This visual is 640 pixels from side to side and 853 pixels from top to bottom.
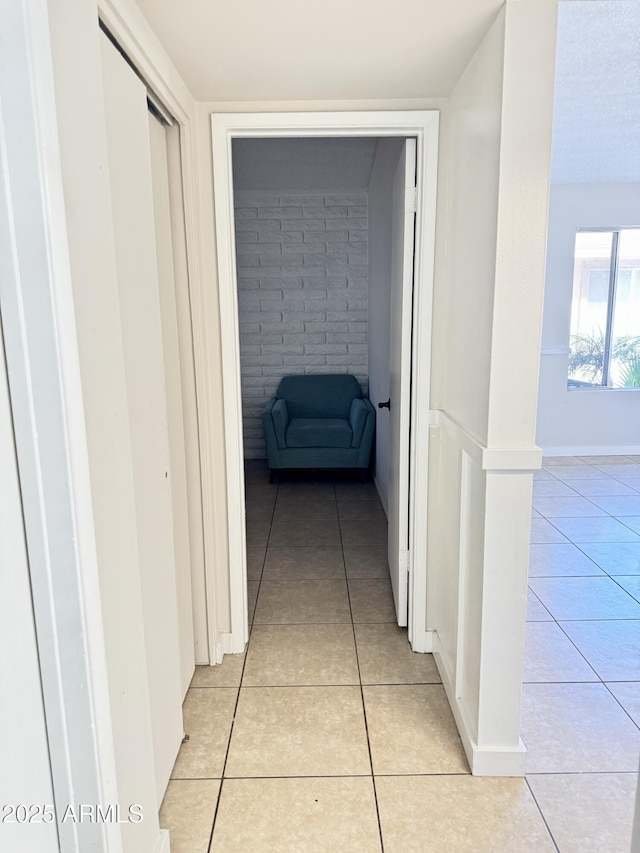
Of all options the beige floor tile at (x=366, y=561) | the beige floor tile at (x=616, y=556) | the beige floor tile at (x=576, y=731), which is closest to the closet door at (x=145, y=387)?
the beige floor tile at (x=576, y=731)

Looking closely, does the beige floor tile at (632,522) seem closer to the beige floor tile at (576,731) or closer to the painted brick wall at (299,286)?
the beige floor tile at (576,731)

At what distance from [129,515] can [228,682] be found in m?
1.17

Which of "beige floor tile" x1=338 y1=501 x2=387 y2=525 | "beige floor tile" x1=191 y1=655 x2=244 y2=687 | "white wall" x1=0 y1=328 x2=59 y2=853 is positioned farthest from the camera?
"beige floor tile" x1=338 y1=501 x2=387 y2=525

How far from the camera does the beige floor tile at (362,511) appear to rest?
375 centimetres

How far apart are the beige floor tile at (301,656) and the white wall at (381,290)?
125cm

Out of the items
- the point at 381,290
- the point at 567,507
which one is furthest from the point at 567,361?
the point at 381,290

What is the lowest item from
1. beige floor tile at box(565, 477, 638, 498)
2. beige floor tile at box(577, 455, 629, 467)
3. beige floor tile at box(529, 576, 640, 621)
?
beige floor tile at box(529, 576, 640, 621)

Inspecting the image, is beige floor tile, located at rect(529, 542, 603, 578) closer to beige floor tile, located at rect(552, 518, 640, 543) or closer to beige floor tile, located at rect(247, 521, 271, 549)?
beige floor tile, located at rect(552, 518, 640, 543)

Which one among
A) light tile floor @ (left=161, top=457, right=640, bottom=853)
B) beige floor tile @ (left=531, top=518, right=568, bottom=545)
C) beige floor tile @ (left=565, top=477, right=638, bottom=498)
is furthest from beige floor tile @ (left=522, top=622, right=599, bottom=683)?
beige floor tile @ (left=565, top=477, right=638, bottom=498)

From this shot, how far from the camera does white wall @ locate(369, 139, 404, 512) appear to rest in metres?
3.47

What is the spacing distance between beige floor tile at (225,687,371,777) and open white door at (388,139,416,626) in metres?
0.54

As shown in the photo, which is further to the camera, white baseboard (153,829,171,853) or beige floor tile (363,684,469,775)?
beige floor tile (363,684,469,775)

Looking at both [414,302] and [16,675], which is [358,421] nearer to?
[414,302]

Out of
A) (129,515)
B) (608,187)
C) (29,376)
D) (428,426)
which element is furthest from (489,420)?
(608,187)
